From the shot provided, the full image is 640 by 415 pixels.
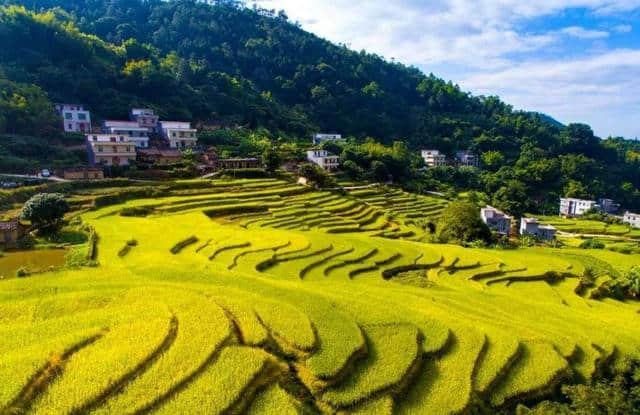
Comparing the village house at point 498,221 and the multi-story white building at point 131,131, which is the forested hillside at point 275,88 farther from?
the village house at point 498,221

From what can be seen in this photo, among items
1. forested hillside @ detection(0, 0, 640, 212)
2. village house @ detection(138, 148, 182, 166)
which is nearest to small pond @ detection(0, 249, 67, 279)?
village house @ detection(138, 148, 182, 166)

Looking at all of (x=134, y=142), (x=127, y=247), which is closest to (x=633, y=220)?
(x=127, y=247)

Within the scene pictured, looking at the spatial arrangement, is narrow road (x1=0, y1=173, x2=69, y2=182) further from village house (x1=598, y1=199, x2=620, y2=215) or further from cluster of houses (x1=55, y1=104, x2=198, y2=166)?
village house (x1=598, y1=199, x2=620, y2=215)

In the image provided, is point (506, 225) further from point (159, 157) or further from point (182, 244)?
point (159, 157)

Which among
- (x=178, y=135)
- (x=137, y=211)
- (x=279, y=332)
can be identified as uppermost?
(x=178, y=135)

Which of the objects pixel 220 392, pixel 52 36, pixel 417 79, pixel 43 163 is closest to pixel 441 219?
pixel 220 392

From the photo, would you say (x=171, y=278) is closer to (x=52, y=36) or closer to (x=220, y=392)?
(x=220, y=392)
